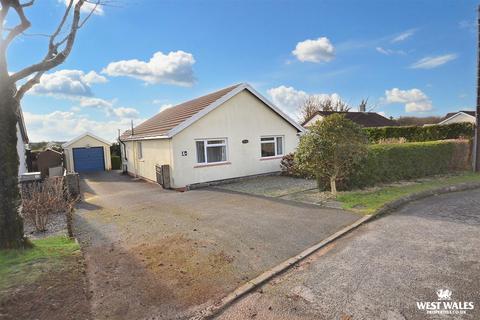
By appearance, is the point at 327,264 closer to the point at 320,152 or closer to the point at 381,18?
the point at 320,152

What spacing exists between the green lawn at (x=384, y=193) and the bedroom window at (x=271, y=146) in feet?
22.0

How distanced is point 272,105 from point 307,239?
429 inches

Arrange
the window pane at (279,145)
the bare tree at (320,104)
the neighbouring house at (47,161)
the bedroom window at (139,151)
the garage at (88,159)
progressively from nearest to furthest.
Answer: the window pane at (279,145)
the bedroom window at (139,151)
the neighbouring house at (47,161)
the garage at (88,159)
the bare tree at (320,104)

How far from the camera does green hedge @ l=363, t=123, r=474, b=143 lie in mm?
20281

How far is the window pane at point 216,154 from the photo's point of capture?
13712mm

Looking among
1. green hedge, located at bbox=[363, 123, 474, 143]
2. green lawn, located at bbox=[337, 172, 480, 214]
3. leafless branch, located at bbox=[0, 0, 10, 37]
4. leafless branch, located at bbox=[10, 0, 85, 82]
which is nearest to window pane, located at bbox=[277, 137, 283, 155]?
green lawn, located at bbox=[337, 172, 480, 214]

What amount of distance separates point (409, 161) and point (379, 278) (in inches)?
379

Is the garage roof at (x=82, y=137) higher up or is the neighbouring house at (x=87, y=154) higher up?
the garage roof at (x=82, y=137)

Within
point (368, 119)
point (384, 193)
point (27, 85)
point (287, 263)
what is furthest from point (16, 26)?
point (368, 119)

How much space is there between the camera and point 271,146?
53.1 ft

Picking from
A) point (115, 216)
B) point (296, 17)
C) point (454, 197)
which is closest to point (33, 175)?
point (115, 216)

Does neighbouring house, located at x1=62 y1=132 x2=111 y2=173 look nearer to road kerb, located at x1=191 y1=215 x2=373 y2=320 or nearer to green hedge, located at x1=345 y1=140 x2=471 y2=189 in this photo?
green hedge, located at x1=345 y1=140 x2=471 y2=189

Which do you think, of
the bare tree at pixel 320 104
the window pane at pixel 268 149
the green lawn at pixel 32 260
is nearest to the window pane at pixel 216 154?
the window pane at pixel 268 149

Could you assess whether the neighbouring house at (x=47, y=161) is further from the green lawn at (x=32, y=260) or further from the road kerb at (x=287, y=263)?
the road kerb at (x=287, y=263)
